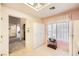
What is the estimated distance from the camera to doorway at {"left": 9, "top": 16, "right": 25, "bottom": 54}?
111 centimetres

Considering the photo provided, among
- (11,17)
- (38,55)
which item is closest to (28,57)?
(38,55)

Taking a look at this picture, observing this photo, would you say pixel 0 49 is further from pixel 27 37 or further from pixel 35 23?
pixel 35 23

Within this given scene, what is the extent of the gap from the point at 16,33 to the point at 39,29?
0.35m

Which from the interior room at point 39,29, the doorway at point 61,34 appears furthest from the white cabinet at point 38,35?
the doorway at point 61,34

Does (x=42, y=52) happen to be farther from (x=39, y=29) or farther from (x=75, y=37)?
(x=75, y=37)

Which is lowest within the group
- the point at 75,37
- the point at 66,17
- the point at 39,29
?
the point at 75,37

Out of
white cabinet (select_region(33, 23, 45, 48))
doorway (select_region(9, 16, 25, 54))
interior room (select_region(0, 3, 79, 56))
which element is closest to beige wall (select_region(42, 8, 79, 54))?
interior room (select_region(0, 3, 79, 56))

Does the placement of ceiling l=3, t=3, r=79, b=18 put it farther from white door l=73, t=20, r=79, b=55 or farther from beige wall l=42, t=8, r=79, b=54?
white door l=73, t=20, r=79, b=55

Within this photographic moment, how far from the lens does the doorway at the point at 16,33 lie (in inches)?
43.8

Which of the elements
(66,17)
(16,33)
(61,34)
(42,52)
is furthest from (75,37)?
(16,33)

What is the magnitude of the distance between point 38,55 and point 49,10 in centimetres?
67

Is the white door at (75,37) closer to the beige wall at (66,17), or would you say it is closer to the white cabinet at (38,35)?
the beige wall at (66,17)

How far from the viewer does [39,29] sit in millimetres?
1236

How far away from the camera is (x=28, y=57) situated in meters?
1.13
